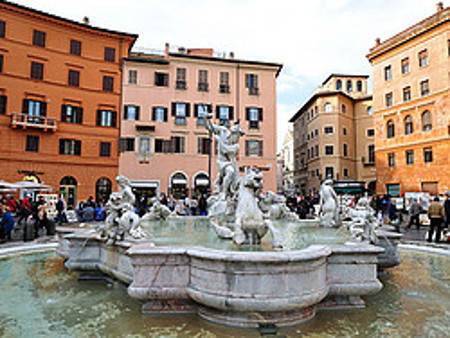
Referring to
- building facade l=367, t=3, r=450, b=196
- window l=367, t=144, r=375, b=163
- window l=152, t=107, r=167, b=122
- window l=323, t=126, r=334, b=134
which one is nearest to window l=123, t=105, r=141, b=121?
window l=152, t=107, r=167, b=122

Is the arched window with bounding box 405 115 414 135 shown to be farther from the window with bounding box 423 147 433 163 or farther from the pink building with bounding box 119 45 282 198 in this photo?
the pink building with bounding box 119 45 282 198

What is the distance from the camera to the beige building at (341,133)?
138ft

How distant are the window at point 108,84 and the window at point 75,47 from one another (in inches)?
124

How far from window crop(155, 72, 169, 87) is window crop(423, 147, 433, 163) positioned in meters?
25.0

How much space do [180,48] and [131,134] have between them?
11675 millimetres

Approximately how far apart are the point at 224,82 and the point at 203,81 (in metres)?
2.22

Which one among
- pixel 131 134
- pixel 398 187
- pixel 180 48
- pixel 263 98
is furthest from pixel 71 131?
pixel 398 187

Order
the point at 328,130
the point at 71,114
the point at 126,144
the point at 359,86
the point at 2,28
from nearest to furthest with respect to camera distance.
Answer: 1. the point at 2,28
2. the point at 71,114
3. the point at 126,144
4. the point at 328,130
5. the point at 359,86

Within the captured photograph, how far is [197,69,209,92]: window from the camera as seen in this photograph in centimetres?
3127

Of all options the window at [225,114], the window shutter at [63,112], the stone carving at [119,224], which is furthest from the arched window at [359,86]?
the stone carving at [119,224]

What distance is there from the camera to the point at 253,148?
1246 inches

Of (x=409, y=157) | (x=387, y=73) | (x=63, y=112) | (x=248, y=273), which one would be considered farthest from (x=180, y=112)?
(x=248, y=273)

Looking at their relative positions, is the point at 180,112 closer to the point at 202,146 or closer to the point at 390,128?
the point at 202,146

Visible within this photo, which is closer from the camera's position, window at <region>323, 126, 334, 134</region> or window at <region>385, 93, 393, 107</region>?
window at <region>385, 93, 393, 107</region>
